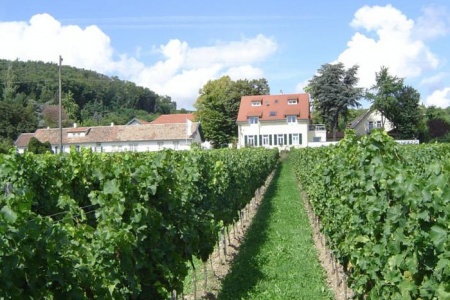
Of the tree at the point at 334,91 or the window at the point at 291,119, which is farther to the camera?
the tree at the point at 334,91

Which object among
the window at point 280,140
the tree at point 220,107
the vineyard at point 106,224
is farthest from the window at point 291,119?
the vineyard at point 106,224

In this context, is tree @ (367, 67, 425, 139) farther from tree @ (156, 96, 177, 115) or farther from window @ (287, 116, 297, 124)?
tree @ (156, 96, 177, 115)

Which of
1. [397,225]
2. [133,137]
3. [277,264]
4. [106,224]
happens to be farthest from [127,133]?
[397,225]

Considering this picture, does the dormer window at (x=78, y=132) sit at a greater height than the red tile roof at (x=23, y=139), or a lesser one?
greater

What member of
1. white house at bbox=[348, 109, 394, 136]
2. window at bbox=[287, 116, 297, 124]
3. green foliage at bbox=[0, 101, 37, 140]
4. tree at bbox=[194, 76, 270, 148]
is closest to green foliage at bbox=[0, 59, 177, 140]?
green foliage at bbox=[0, 101, 37, 140]

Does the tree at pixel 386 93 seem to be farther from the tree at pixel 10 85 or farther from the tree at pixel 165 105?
the tree at pixel 165 105

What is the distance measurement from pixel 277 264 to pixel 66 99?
9170 cm

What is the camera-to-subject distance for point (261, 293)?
335 inches

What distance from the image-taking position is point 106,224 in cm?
477

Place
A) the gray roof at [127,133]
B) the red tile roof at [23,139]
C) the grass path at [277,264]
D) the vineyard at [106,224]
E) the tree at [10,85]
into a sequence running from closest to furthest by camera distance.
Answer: the vineyard at [106,224] < the grass path at [277,264] < the gray roof at [127,133] < the red tile roof at [23,139] < the tree at [10,85]

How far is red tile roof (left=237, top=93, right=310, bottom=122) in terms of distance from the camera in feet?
194

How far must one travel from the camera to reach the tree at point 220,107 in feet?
220

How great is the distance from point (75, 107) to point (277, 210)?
85429mm

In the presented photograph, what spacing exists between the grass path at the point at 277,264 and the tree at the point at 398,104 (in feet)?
145
